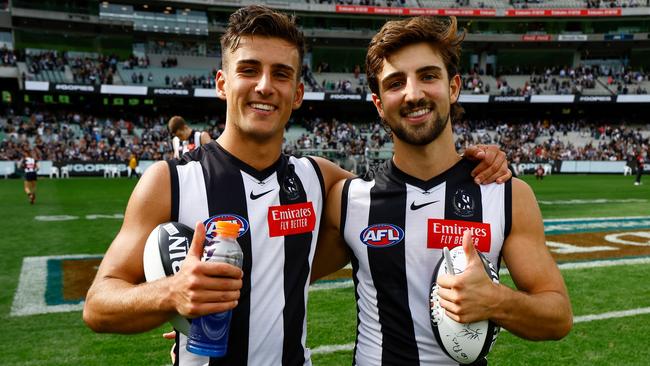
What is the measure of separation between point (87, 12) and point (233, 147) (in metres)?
39.5

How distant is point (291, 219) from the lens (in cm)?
230

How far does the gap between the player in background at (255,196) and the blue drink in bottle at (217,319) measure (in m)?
0.41

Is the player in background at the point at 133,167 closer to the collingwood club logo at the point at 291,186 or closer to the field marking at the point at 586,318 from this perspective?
the field marking at the point at 586,318

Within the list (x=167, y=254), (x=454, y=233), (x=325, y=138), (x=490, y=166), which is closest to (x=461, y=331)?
(x=454, y=233)

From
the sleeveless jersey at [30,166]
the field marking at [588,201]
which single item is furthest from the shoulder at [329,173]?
the sleeveless jersey at [30,166]

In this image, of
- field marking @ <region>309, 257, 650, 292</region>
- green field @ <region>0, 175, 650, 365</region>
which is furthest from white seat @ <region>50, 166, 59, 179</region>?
field marking @ <region>309, 257, 650, 292</region>

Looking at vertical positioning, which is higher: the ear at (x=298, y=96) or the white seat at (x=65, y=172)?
the ear at (x=298, y=96)

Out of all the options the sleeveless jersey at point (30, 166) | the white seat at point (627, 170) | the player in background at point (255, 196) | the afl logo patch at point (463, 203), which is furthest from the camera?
the white seat at point (627, 170)

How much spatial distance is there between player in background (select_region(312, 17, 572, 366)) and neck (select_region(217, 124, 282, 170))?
46 cm

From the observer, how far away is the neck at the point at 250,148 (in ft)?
7.58

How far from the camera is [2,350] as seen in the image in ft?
13.8

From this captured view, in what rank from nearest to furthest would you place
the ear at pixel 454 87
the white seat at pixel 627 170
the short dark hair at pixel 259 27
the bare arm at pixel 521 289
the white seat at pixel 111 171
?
the bare arm at pixel 521 289 < the short dark hair at pixel 259 27 < the ear at pixel 454 87 < the white seat at pixel 111 171 < the white seat at pixel 627 170

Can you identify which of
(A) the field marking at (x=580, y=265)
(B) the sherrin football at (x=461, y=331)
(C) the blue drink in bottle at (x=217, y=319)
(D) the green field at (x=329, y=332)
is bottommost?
(A) the field marking at (x=580, y=265)

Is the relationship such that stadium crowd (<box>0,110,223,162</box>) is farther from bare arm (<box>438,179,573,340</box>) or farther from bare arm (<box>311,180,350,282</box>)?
bare arm (<box>438,179,573,340</box>)
